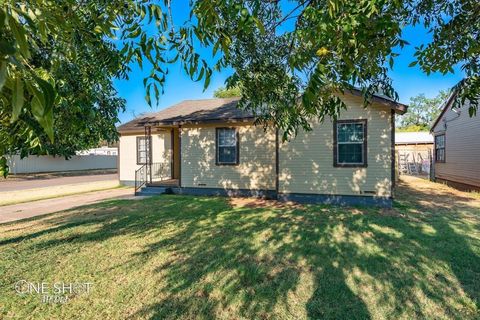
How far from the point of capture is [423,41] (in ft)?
12.6

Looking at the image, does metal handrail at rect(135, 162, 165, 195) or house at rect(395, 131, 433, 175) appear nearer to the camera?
metal handrail at rect(135, 162, 165, 195)

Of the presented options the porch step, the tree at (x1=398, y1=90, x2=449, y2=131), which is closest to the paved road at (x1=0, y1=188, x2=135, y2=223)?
the porch step

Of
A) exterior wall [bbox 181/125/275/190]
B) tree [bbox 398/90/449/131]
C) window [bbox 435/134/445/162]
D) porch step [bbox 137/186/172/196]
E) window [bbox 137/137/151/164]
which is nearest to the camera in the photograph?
exterior wall [bbox 181/125/275/190]

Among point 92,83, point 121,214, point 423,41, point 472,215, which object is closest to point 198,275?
point 92,83

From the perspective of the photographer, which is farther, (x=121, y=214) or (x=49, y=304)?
(x=121, y=214)

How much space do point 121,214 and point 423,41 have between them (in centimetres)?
817

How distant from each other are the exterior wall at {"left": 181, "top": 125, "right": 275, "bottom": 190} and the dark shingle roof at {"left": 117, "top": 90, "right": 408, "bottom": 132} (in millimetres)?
462

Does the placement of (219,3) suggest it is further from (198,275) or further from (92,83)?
(198,275)

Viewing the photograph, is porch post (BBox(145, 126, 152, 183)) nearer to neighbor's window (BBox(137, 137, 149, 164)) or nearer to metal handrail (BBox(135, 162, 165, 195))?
metal handrail (BBox(135, 162, 165, 195))

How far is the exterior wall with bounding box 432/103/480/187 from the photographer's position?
12.6 meters

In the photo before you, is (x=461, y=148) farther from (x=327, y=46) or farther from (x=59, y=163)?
(x=59, y=163)

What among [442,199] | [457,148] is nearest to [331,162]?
[442,199]

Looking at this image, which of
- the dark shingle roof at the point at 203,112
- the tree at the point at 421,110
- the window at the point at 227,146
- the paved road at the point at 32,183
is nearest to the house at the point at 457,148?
the dark shingle roof at the point at 203,112

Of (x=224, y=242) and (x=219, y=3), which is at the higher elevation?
(x=219, y=3)
